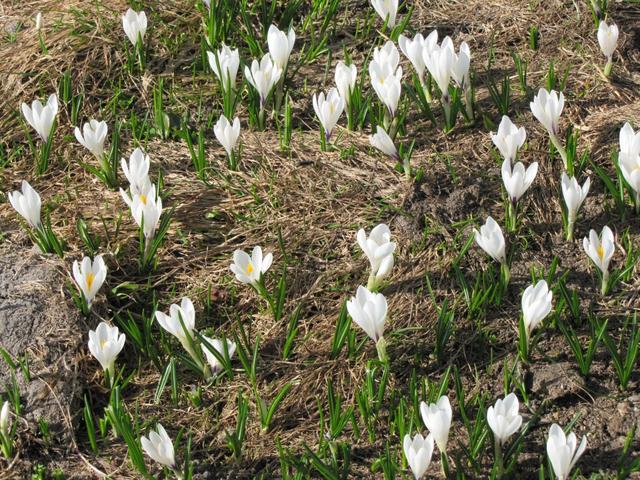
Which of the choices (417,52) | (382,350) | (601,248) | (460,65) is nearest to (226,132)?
(417,52)

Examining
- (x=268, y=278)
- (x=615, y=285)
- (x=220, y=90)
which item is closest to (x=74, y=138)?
(x=220, y=90)

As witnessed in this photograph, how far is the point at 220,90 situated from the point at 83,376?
1.48 m

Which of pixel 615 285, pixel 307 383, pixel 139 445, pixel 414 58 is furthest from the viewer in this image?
pixel 414 58

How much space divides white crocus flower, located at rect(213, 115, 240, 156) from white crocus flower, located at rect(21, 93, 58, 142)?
618 mm

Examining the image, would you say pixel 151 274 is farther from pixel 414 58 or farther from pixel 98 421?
pixel 414 58

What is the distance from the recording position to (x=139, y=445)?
2924mm

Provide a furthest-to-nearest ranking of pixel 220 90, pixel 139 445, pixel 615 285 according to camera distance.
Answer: pixel 220 90, pixel 615 285, pixel 139 445

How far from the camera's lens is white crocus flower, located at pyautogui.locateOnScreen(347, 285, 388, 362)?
2.95m

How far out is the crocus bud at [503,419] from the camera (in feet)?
8.87

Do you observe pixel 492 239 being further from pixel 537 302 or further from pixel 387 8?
pixel 387 8

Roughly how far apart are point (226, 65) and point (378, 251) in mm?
1171

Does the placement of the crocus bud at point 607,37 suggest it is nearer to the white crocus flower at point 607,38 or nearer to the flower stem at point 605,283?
the white crocus flower at point 607,38

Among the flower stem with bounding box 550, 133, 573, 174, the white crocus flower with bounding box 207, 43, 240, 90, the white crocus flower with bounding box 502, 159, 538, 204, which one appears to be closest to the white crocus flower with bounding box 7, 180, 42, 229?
the white crocus flower with bounding box 207, 43, 240, 90

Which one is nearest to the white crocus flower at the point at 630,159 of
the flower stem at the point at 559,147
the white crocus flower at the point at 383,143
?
the flower stem at the point at 559,147
